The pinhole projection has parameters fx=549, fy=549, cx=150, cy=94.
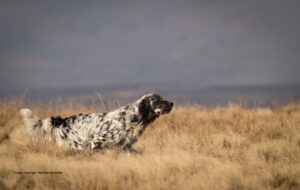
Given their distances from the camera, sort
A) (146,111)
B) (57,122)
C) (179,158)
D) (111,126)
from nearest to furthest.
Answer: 1. (179,158)
2. (111,126)
3. (146,111)
4. (57,122)

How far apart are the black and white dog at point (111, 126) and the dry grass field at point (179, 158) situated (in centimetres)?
38

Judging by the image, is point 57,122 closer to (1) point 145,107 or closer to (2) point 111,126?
(2) point 111,126

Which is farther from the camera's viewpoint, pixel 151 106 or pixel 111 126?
pixel 151 106

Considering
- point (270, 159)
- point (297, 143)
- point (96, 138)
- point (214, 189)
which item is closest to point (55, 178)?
point (214, 189)

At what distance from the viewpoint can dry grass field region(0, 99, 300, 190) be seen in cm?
871

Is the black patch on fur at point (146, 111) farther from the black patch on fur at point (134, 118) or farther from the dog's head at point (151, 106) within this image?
the black patch on fur at point (134, 118)

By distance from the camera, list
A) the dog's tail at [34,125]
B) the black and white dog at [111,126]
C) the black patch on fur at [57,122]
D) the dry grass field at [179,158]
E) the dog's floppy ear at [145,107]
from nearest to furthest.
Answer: the dry grass field at [179,158], the black and white dog at [111,126], the dog's floppy ear at [145,107], the black patch on fur at [57,122], the dog's tail at [34,125]

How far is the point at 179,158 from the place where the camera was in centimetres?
1009

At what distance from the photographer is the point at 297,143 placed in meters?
13.2

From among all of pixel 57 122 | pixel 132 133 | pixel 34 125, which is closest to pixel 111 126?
pixel 132 133

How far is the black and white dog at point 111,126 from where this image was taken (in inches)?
481

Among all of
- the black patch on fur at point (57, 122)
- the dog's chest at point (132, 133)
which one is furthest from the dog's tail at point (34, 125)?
the dog's chest at point (132, 133)

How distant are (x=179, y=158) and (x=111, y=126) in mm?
2607

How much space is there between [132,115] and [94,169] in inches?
127
